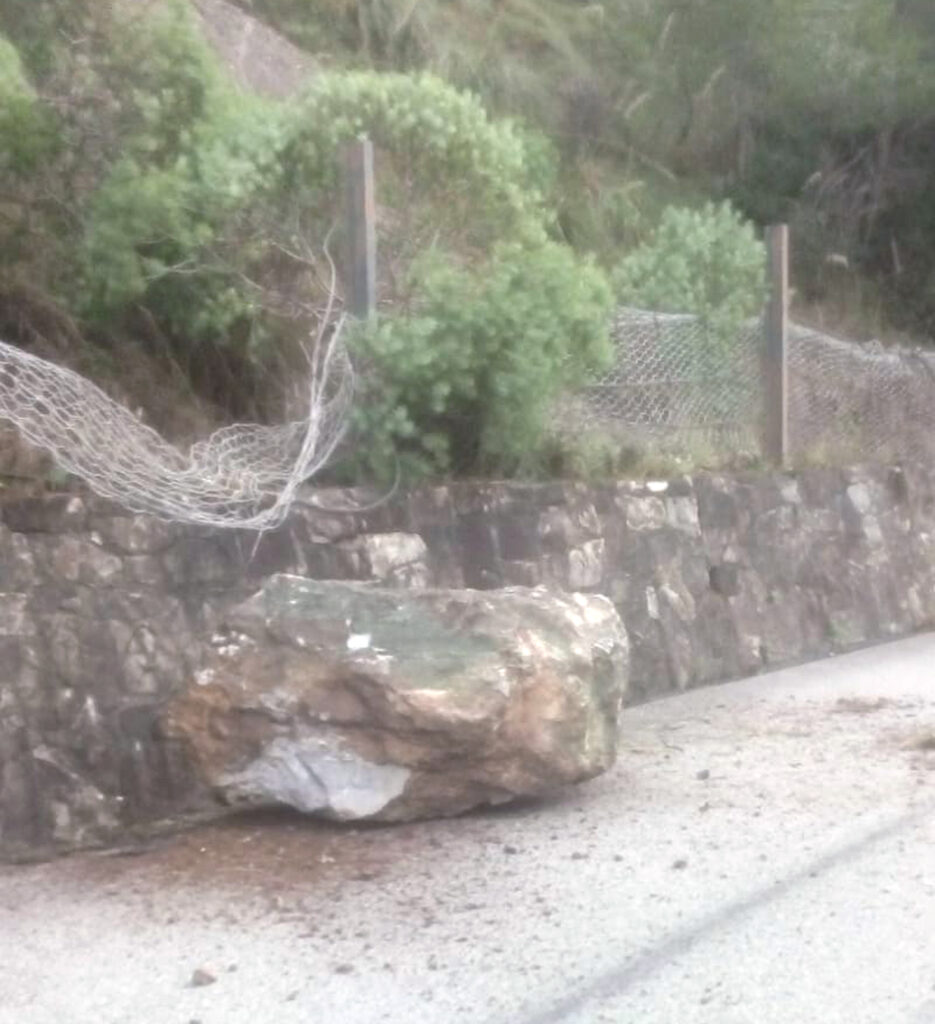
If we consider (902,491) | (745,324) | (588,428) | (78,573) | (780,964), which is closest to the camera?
(780,964)

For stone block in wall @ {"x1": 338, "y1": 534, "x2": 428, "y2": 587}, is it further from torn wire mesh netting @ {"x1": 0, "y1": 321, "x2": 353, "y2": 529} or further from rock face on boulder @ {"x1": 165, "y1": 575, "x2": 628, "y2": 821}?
rock face on boulder @ {"x1": 165, "y1": 575, "x2": 628, "y2": 821}

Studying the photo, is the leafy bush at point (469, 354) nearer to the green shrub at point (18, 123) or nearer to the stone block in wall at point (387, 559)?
the stone block in wall at point (387, 559)

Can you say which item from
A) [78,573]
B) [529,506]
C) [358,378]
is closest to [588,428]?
[529,506]

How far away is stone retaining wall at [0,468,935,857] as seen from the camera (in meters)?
7.37

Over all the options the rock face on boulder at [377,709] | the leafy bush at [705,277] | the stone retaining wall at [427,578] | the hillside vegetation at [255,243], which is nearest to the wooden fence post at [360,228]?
the hillside vegetation at [255,243]

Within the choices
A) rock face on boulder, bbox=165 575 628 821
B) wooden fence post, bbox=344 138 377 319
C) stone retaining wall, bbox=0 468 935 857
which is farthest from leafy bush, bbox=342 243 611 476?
rock face on boulder, bbox=165 575 628 821

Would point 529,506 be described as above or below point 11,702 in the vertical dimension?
above

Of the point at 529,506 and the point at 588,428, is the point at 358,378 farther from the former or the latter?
the point at 588,428

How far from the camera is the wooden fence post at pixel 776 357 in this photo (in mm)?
12758

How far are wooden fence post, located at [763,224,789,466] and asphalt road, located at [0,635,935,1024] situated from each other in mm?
4673

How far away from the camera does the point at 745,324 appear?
500 inches

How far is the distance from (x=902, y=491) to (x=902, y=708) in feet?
14.5

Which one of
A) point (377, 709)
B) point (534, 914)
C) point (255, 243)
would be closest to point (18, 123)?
point (255, 243)

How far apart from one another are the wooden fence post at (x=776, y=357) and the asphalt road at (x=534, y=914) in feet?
15.3
